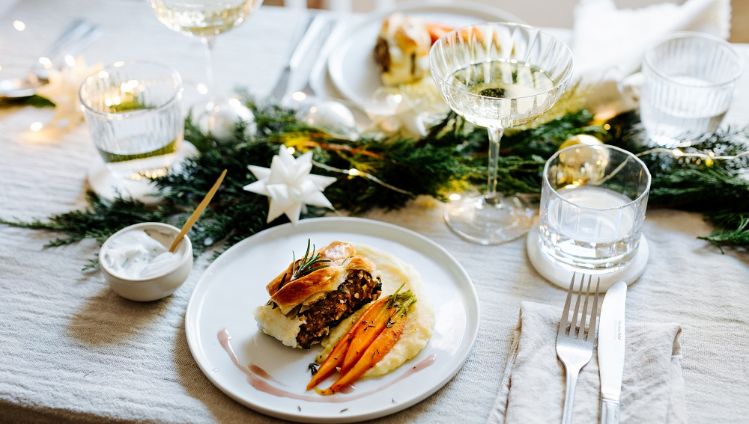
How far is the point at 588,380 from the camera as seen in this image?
3.87 ft

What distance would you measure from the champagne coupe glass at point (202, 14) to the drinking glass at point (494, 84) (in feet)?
1.63

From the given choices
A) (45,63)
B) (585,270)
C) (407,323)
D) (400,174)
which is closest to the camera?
(407,323)

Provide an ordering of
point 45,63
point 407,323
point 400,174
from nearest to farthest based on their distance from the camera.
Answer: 1. point 407,323
2. point 400,174
3. point 45,63

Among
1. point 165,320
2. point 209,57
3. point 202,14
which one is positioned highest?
point 202,14

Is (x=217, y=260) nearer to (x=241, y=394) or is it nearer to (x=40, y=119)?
(x=241, y=394)

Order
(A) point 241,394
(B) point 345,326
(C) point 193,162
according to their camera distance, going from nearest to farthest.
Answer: (A) point 241,394 < (B) point 345,326 < (C) point 193,162

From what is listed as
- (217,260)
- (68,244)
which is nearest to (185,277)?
(217,260)

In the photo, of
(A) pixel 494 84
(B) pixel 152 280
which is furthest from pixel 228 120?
(A) pixel 494 84

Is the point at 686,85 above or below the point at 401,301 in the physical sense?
above

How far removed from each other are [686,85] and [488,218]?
0.48 m

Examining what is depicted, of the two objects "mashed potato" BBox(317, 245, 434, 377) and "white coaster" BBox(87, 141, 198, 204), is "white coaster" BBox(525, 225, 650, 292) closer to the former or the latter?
"mashed potato" BBox(317, 245, 434, 377)

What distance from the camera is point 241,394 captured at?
1.18 meters

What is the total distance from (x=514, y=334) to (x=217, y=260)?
0.55 m

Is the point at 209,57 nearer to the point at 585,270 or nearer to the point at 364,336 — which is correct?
the point at 364,336
